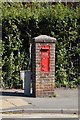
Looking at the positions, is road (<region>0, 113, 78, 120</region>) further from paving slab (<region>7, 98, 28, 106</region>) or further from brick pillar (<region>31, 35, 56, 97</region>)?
brick pillar (<region>31, 35, 56, 97</region>)

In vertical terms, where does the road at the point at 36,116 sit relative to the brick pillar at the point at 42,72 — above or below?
below

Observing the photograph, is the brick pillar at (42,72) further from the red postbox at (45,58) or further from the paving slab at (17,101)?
the paving slab at (17,101)

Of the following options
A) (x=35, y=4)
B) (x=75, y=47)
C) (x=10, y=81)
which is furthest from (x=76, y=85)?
(x=35, y=4)

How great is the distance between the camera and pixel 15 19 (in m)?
15.5

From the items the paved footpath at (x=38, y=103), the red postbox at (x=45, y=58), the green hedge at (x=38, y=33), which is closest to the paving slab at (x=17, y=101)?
the paved footpath at (x=38, y=103)

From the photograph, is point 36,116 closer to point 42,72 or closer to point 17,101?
point 17,101

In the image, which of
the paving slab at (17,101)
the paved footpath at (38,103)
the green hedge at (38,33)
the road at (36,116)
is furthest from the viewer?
the green hedge at (38,33)

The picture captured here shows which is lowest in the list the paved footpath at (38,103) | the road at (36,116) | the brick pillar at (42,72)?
the road at (36,116)

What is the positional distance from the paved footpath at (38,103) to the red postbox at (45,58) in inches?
37.2

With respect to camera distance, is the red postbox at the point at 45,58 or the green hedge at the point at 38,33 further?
the green hedge at the point at 38,33

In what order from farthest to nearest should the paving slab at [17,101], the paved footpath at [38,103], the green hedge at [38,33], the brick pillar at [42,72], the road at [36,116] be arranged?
the green hedge at [38,33] → the brick pillar at [42,72] → the paving slab at [17,101] → the paved footpath at [38,103] → the road at [36,116]

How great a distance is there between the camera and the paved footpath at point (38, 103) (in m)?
11.1

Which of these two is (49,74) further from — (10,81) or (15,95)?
(10,81)

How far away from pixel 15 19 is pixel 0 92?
283 cm
